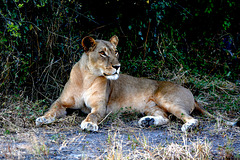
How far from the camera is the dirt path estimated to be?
276 centimetres

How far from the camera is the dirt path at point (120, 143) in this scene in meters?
2.76

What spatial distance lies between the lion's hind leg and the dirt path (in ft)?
0.36

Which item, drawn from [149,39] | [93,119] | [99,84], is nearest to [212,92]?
[149,39]

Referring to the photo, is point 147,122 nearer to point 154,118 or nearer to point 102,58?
point 154,118

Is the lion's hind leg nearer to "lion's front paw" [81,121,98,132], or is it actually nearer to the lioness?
the lioness

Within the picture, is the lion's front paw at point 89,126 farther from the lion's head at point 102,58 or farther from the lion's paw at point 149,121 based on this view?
the lion's head at point 102,58

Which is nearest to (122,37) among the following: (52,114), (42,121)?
(52,114)

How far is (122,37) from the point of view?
6809mm

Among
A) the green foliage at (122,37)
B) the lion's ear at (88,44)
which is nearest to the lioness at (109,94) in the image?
the lion's ear at (88,44)

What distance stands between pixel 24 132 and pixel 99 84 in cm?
133

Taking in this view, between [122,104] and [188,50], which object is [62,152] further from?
[188,50]

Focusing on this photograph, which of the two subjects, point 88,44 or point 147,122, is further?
point 88,44

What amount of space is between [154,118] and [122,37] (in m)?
2.92

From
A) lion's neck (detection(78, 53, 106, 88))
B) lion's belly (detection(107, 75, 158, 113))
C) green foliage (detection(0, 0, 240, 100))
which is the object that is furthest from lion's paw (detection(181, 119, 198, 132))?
green foliage (detection(0, 0, 240, 100))
